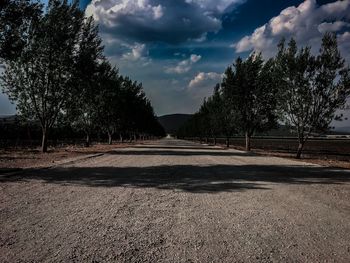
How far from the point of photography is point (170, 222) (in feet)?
18.6

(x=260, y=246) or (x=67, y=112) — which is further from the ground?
(x=67, y=112)

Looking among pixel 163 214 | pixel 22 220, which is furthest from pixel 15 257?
pixel 163 214

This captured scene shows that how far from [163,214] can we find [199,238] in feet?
5.00

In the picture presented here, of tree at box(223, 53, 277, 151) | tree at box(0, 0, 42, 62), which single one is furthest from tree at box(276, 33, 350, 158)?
tree at box(0, 0, 42, 62)

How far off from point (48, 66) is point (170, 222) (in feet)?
75.0

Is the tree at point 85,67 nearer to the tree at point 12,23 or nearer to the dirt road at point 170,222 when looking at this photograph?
the tree at point 12,23

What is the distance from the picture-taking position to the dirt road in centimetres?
417

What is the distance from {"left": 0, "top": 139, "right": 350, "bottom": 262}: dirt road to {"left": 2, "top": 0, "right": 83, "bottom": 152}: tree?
17.2 m

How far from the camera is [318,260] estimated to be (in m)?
4.02

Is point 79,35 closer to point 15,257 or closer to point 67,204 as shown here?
point 67,204

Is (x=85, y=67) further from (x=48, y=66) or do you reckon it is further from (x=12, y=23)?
(x=12, y=23)

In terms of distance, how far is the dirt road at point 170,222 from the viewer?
13.7 feet

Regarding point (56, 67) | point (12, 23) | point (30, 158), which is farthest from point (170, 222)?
point (56, 67)

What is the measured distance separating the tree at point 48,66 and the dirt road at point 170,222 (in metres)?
17.2
